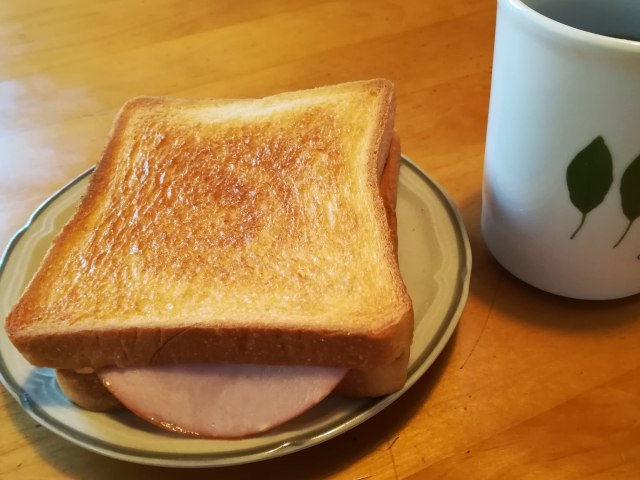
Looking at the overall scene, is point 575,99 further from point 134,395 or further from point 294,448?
point 134,395

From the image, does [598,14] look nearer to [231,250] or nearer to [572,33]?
[572,33]

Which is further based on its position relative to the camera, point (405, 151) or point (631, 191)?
point (405, 151)

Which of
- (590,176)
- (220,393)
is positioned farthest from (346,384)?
(590,176)

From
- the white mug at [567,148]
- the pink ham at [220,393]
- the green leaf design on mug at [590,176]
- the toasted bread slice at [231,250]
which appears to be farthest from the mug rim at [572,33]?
the pink ham at [220,393]

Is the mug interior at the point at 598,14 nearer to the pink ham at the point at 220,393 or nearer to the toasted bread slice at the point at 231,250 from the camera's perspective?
the toasted bread slice at the point at 231,250

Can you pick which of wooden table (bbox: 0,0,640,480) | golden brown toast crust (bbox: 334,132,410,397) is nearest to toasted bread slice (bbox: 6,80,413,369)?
golden brown toast crust (bbox: 334,132,410,397)
